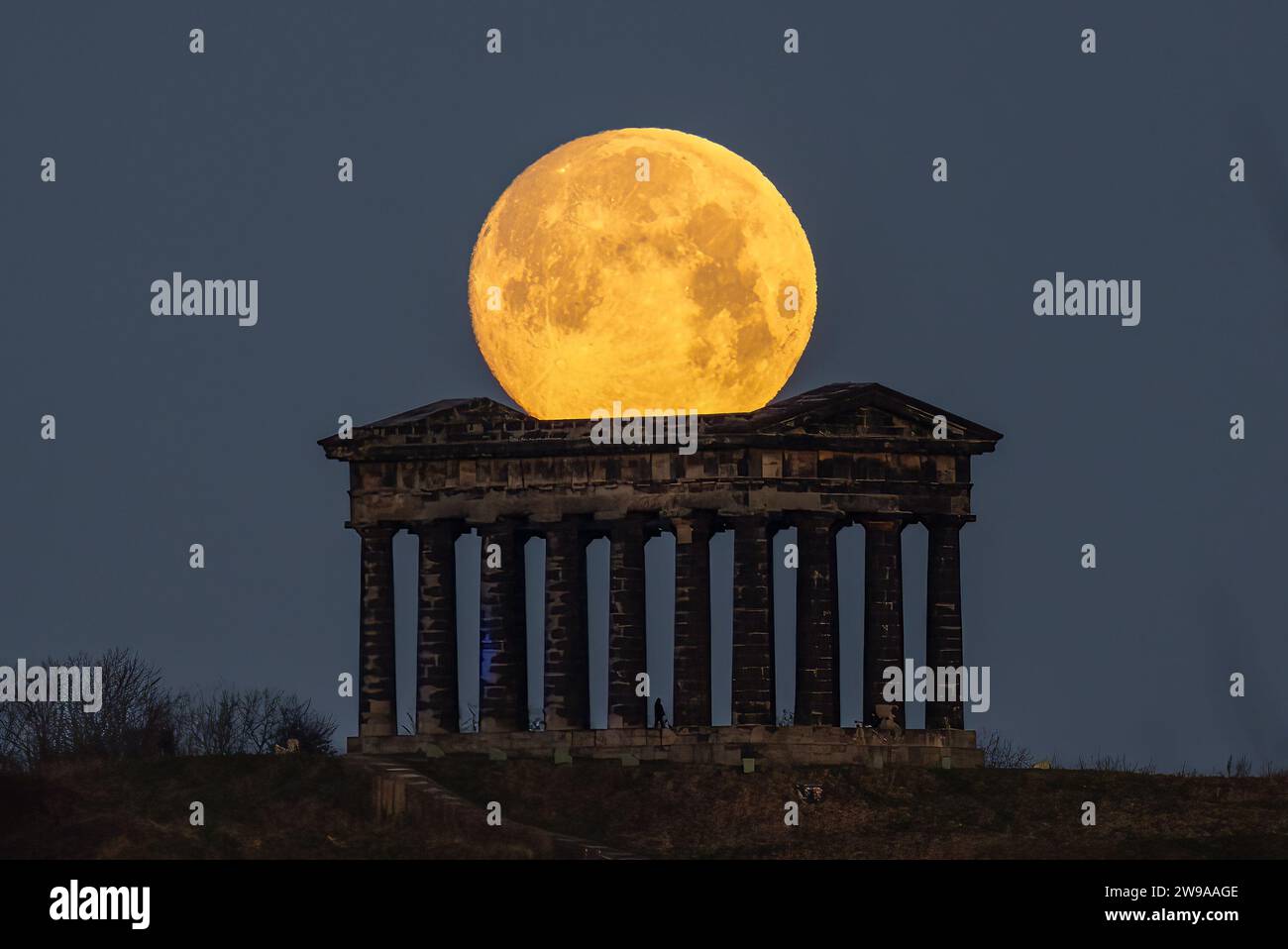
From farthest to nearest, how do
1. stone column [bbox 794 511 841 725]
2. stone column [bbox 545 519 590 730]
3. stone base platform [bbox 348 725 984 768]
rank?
stone column [bbox 545 519 590 730]
stone column [bbox 794 511 841 725]
stone base platform [bbox 348 725 984 768]

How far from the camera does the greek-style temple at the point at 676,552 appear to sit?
549 feet

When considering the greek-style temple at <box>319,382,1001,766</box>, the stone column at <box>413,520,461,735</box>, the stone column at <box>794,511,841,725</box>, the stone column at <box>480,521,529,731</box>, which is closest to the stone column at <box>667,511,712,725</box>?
the greek-style temple at <box>319,382,1001,766</box>

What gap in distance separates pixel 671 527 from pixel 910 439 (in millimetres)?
8973

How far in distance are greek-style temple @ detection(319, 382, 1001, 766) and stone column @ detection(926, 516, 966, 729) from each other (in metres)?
0.07

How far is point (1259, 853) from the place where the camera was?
153 meters

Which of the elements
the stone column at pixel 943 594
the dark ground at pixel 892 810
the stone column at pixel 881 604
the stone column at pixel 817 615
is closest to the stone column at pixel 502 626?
the dark ground at pixel 892 810

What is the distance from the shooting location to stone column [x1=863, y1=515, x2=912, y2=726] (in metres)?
169

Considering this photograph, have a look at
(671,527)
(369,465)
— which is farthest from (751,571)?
(369,465)

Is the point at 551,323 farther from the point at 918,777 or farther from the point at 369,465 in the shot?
the point at 918,777

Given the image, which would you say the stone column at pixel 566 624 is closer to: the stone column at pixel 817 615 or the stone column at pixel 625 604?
the stone column at pixel 625 604

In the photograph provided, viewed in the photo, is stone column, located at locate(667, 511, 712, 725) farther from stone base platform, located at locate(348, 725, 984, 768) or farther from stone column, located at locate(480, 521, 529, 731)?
stone column, located at locate(480, 521, 529, 731)

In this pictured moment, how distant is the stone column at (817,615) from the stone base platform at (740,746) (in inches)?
84.7

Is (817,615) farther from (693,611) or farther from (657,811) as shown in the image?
(657,811)
